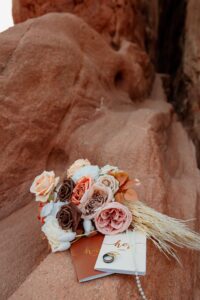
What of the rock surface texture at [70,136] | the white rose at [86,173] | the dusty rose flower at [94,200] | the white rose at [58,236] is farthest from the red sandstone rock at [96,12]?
the white rose at [58,236]

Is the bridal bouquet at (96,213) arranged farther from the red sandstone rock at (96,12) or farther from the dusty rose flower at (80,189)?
the red sandstone rock at (96,12)

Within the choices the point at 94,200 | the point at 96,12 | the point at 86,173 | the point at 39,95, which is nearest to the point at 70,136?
the point at 39,95

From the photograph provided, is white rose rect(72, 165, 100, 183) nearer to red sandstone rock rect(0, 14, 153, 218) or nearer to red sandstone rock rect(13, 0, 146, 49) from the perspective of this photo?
red sandstone rock rect(0, 14, 153, 218)

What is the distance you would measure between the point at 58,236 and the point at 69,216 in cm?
7

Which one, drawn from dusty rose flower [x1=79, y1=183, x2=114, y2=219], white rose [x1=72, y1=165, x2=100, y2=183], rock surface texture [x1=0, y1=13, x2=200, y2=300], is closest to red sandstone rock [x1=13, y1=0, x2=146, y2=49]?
rock surface texture [x1=0, y1=13, x2=200, y2=300]

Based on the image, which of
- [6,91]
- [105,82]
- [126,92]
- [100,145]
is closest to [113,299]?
[100,145]

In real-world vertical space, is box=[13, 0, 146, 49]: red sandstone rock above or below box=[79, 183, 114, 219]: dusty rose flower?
above

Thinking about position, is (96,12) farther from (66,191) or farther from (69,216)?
(69,216)

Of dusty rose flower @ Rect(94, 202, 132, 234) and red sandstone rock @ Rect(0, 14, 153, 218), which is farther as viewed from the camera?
red sandstone rock @ Rect(0, 14, 153, 218)

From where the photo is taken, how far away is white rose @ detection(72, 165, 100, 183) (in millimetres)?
1020

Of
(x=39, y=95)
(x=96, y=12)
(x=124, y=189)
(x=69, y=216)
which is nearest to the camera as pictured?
(x=69, y=216)

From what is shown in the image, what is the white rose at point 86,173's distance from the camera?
1020mm

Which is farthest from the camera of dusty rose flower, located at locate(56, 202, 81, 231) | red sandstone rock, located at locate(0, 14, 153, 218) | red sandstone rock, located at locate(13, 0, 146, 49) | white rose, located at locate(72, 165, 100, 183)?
red sandstone rock, located at locate(13, 0, 146, 49)

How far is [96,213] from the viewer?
92 centimetres
